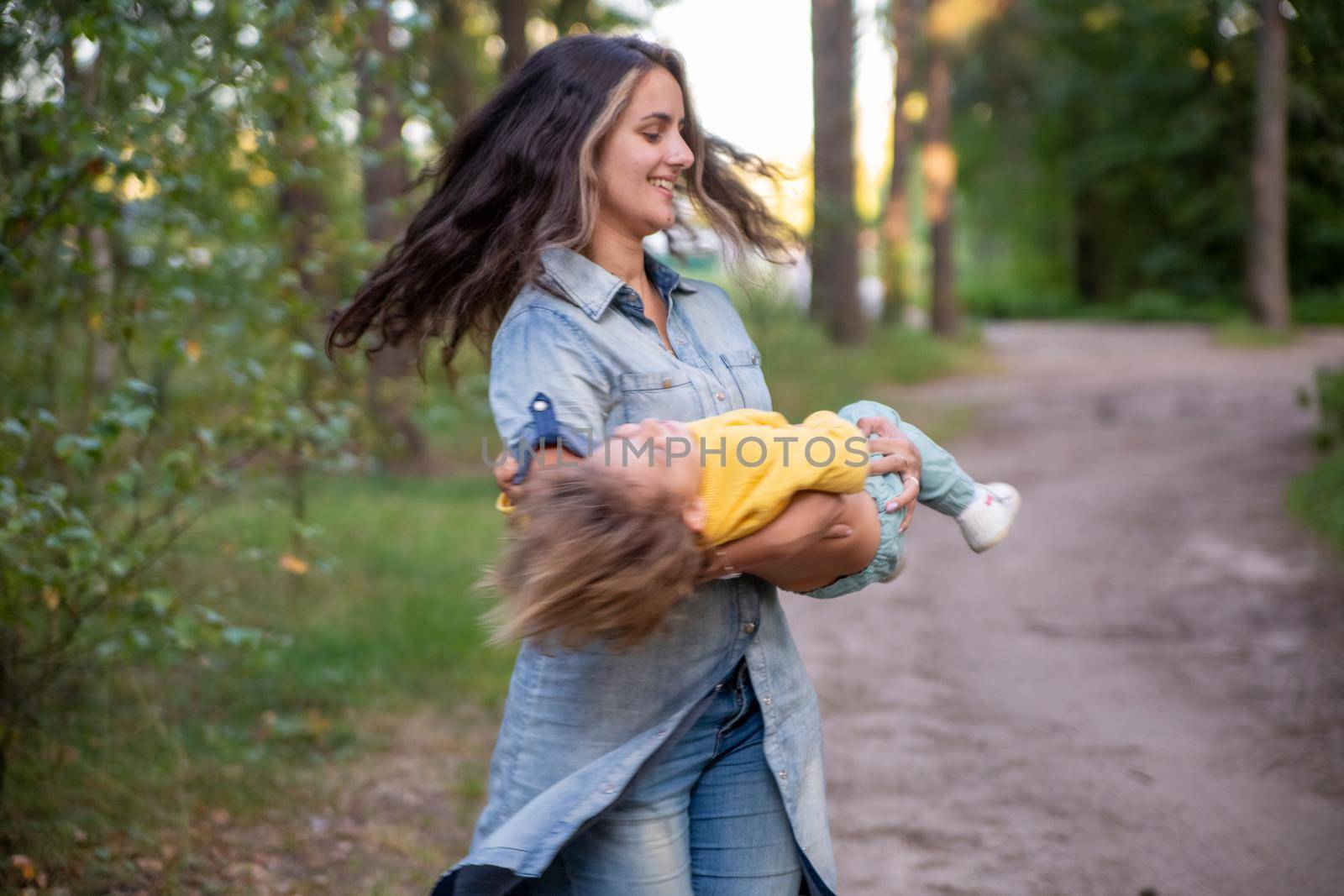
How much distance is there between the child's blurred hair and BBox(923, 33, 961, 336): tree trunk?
66.1 ft

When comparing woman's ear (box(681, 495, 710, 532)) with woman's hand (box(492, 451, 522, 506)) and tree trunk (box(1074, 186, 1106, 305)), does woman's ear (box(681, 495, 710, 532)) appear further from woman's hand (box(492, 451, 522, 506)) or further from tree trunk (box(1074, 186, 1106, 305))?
tree trunk (box(1074, 186, 1106, 305))

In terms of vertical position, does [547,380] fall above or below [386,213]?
below

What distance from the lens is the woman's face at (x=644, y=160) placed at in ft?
7.18

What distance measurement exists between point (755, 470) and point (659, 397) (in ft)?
0.99

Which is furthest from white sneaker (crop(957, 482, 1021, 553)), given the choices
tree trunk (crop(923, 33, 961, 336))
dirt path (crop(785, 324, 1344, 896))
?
tree trunk (crop(923, 33, 961, 336))

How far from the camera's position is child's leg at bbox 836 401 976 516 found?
238 cm

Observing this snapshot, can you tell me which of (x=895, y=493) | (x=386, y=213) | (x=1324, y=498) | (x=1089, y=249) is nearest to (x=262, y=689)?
(x=386, y=213)

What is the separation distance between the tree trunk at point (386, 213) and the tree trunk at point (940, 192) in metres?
12.4

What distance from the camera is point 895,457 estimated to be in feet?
7.33

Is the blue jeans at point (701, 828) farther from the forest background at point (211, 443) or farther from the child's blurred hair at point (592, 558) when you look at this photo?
the forest background at point (211, 443)

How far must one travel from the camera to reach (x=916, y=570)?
806cm

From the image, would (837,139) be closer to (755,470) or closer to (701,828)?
(701,828)

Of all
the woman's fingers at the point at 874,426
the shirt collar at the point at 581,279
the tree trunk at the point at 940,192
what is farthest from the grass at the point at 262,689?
the tree trunk at the point at 940,192

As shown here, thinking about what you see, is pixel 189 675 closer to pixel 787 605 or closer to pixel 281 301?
pixel 281 301
